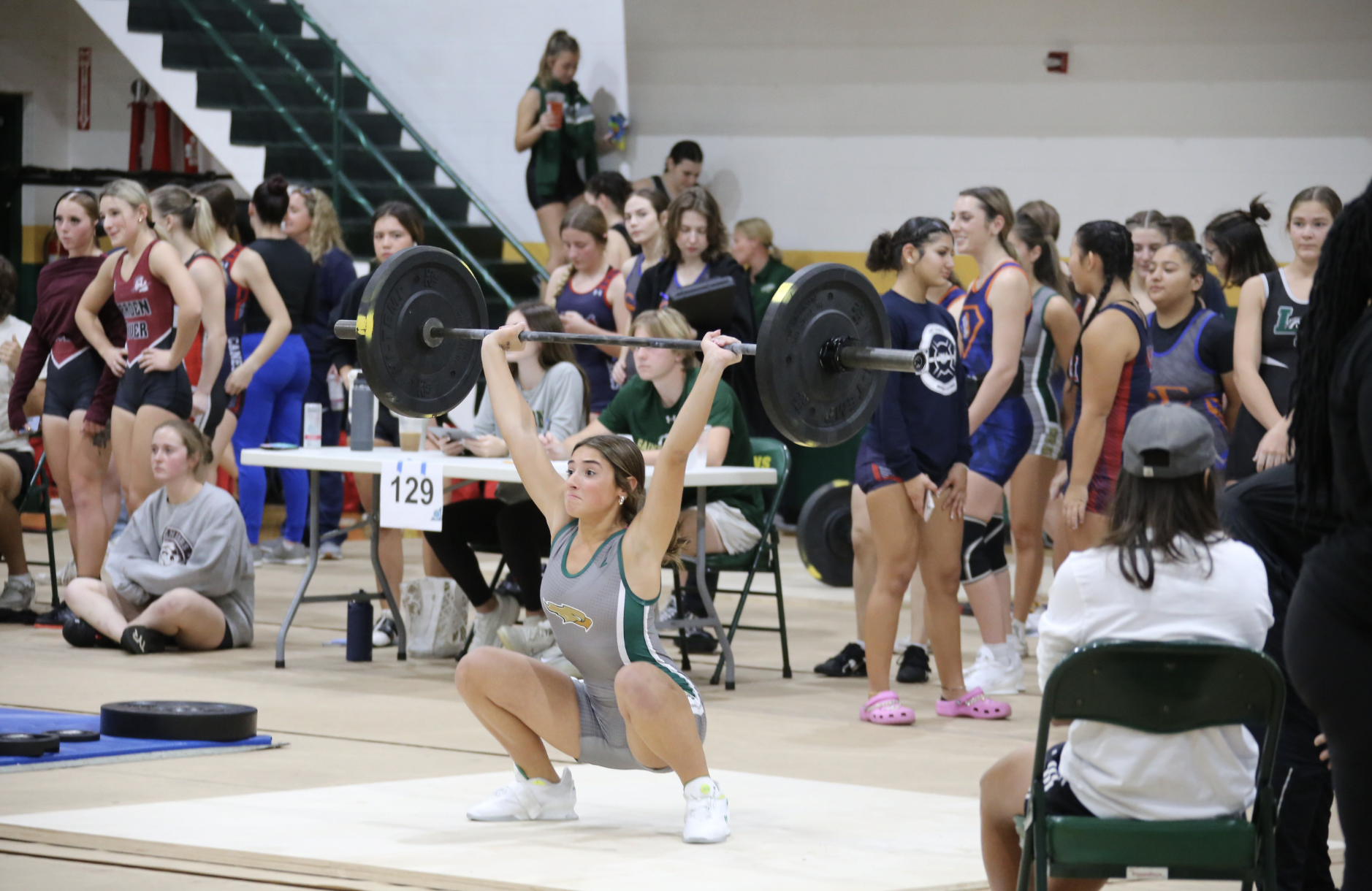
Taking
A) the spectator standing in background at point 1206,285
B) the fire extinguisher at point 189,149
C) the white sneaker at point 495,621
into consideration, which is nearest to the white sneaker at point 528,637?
the white sneaker at point 495,621

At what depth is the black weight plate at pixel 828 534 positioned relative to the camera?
27.2 ft

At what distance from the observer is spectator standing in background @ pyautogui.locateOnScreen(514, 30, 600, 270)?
10.7 m

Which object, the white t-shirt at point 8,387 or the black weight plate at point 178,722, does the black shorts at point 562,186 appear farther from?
the black weight plate at point 178,722

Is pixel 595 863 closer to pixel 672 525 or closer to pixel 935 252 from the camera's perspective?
pixel 672 525

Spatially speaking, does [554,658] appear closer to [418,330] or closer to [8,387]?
[418,330]

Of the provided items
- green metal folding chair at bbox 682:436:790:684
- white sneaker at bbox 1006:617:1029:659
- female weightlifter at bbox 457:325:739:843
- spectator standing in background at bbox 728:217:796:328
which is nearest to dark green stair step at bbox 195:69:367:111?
spectator standing in background at bbox 728:217:796:328

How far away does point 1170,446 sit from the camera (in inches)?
108

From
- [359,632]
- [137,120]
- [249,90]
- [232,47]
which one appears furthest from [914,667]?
[137,120]

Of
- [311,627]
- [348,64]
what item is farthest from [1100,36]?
[311,627]

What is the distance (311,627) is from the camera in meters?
7.33

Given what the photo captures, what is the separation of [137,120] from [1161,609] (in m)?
11.4

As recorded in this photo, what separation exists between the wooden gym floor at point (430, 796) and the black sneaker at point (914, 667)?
0.05m

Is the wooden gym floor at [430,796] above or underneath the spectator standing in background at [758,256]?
underneath

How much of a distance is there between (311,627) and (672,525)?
383 centimetres
